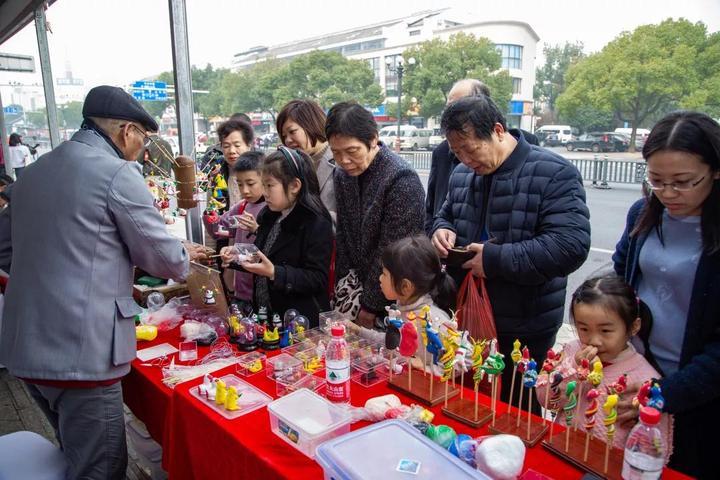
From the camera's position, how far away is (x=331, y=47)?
615 cm

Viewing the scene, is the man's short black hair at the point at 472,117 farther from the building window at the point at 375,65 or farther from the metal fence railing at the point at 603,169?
the metal fence railing at the point at 603,169

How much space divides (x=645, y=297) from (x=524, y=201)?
0.47 metres

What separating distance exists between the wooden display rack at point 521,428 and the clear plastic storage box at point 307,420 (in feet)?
1.27

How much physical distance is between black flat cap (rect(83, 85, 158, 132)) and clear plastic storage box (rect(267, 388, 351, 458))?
1038mm

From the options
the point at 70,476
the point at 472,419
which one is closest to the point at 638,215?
the point at 472,419

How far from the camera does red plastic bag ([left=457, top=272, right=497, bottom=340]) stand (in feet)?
5.26

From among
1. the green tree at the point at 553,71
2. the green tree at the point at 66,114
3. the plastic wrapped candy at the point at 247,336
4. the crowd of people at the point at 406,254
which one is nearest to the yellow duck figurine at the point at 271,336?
the plastic wrapped candy at the point at 247,336

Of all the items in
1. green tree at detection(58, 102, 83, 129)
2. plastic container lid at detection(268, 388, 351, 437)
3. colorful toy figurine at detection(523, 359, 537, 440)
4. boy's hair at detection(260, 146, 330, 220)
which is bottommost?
plastic container lid at detection(268, 388, 351, 437)

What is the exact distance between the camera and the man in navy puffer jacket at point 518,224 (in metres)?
1.56

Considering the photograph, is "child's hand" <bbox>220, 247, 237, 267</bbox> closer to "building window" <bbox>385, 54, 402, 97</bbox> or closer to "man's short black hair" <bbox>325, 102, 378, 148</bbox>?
"man's short black hair" <bbox>325, 102, 378, 148</bbox>

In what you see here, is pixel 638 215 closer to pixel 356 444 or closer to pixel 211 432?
pixel 356 444

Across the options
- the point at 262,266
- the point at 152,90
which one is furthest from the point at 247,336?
the point at 152,90

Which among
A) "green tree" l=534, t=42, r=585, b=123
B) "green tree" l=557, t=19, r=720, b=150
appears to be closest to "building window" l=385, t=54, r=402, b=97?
"green tree" l=534, t=42, r=585, b=123

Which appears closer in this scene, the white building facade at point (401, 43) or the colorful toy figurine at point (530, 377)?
the colorful toy figurine at point (530, 377)
